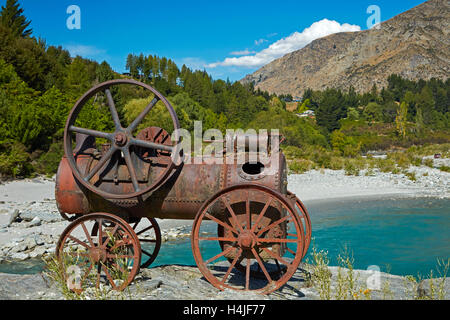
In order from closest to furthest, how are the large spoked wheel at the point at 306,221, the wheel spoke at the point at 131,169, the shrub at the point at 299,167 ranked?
the large spoked wheel at the point at 306,221
the wheel spoke at the point at 131,169
the shrub at the point at 299,167

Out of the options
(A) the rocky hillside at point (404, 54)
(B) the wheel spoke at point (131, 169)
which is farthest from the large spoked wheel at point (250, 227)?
(A) the rocky hillside at point (404, 54)

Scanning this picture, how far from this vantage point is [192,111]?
50.9 metres

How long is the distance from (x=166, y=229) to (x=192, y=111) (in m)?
39.0

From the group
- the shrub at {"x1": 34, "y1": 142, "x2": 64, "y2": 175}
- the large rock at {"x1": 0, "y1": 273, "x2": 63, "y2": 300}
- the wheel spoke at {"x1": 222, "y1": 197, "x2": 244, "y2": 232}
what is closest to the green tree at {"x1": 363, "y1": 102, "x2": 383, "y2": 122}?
the shrub at {"x1": 34, "y1": 142, "x2": 64, "y2": 175}

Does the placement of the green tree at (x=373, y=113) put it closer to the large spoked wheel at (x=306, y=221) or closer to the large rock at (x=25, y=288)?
the large spoked wheel at (x=306, y=221)

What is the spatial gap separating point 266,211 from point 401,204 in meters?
15.3

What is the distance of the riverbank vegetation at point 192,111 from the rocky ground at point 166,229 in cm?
294

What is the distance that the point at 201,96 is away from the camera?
68.4 m

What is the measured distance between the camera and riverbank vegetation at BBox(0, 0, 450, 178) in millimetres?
22406

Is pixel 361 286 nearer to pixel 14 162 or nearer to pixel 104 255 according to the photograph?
pixel 104 255

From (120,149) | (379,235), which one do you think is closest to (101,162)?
(120,149)

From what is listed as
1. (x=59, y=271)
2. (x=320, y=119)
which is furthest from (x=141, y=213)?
Result: (x=320, y=119)

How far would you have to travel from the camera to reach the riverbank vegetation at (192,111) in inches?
882
